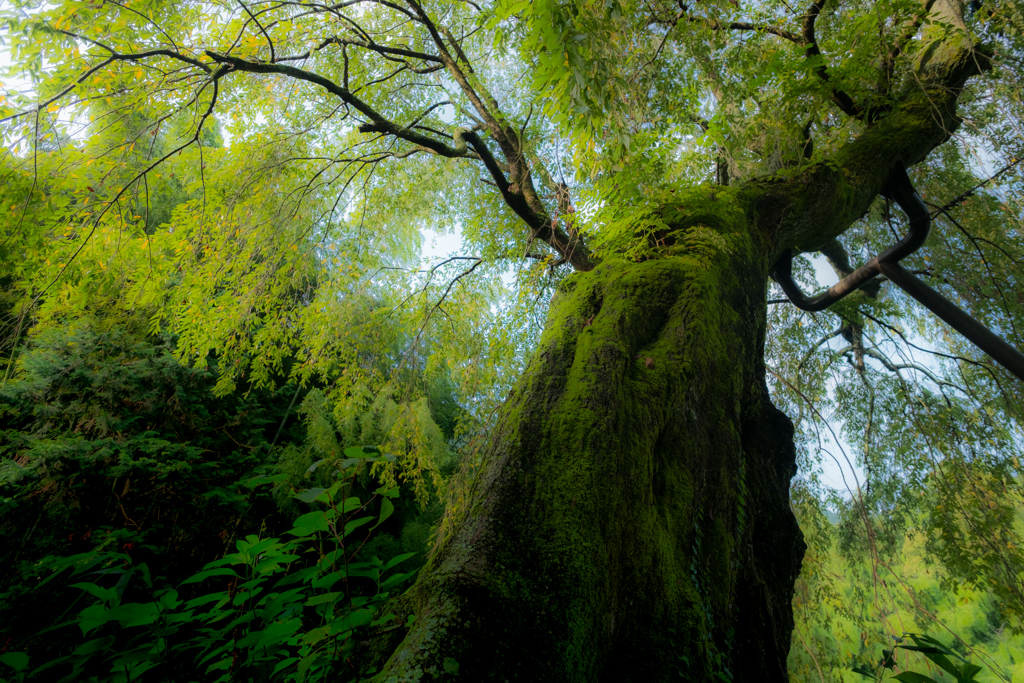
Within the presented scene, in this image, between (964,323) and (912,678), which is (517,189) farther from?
(964,323)

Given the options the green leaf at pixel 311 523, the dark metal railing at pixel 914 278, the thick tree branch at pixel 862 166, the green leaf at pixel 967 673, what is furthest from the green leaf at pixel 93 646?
the dark metal railing at pixel 914 278

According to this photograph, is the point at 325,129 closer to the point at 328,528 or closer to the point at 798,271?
the point at 328,528

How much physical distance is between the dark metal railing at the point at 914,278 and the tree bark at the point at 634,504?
6.34 ft

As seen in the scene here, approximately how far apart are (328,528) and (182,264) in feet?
10.8

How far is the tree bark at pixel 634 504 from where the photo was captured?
1245mm

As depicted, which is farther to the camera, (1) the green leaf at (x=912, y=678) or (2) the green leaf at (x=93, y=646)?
(1) the green leaf at (x=912, y=678)

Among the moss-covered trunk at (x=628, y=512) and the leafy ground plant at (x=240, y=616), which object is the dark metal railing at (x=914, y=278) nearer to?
the moss-covered trunk at (x=628, y=512)

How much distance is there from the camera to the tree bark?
1.25m

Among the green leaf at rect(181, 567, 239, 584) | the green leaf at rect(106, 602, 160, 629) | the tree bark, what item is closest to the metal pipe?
the tree bark

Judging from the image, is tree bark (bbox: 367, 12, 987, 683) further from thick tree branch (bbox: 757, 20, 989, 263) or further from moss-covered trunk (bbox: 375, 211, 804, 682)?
thick tree branch (bbox: 757, 20, 989, 263)

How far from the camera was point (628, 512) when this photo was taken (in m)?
1.58

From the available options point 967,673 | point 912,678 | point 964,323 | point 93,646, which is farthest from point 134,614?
point 964,323

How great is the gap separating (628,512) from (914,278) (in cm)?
398

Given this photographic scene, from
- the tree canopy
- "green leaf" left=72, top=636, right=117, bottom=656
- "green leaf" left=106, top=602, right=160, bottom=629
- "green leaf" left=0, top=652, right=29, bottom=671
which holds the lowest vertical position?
"green leaf" left=0, top=652, right=29, bottom=671
